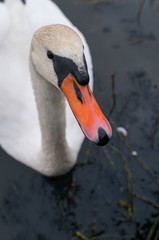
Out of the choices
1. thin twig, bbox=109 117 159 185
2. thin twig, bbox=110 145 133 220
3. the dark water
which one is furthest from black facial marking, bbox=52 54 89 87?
thin twig, bbox=109 117 159 185

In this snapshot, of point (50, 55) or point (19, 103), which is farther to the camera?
point (19, 103)

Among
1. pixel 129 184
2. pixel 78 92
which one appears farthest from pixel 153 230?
pixel 78 92

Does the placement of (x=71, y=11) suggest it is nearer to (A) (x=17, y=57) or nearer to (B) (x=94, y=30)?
(B) (x=94, y=30)

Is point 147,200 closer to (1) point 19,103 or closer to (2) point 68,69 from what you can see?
(1) point 19,103

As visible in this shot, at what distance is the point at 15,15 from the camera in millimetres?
4082

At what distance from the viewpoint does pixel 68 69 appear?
2252mm

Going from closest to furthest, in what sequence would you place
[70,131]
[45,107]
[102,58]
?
1. [45,107]
2. [70,131]
3. [102,58]

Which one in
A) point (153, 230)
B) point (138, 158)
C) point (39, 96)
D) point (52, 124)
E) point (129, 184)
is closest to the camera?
point (39, 96)

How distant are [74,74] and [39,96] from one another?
2.30 ft

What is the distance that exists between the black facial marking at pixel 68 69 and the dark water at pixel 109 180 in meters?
2.10

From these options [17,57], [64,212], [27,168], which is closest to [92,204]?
[64,212]

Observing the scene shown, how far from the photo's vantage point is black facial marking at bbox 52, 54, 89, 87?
7.20ft

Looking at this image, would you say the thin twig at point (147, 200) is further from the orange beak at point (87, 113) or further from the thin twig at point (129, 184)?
the orange beak at point (87, 113)

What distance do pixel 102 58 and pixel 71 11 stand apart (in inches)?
41.3
